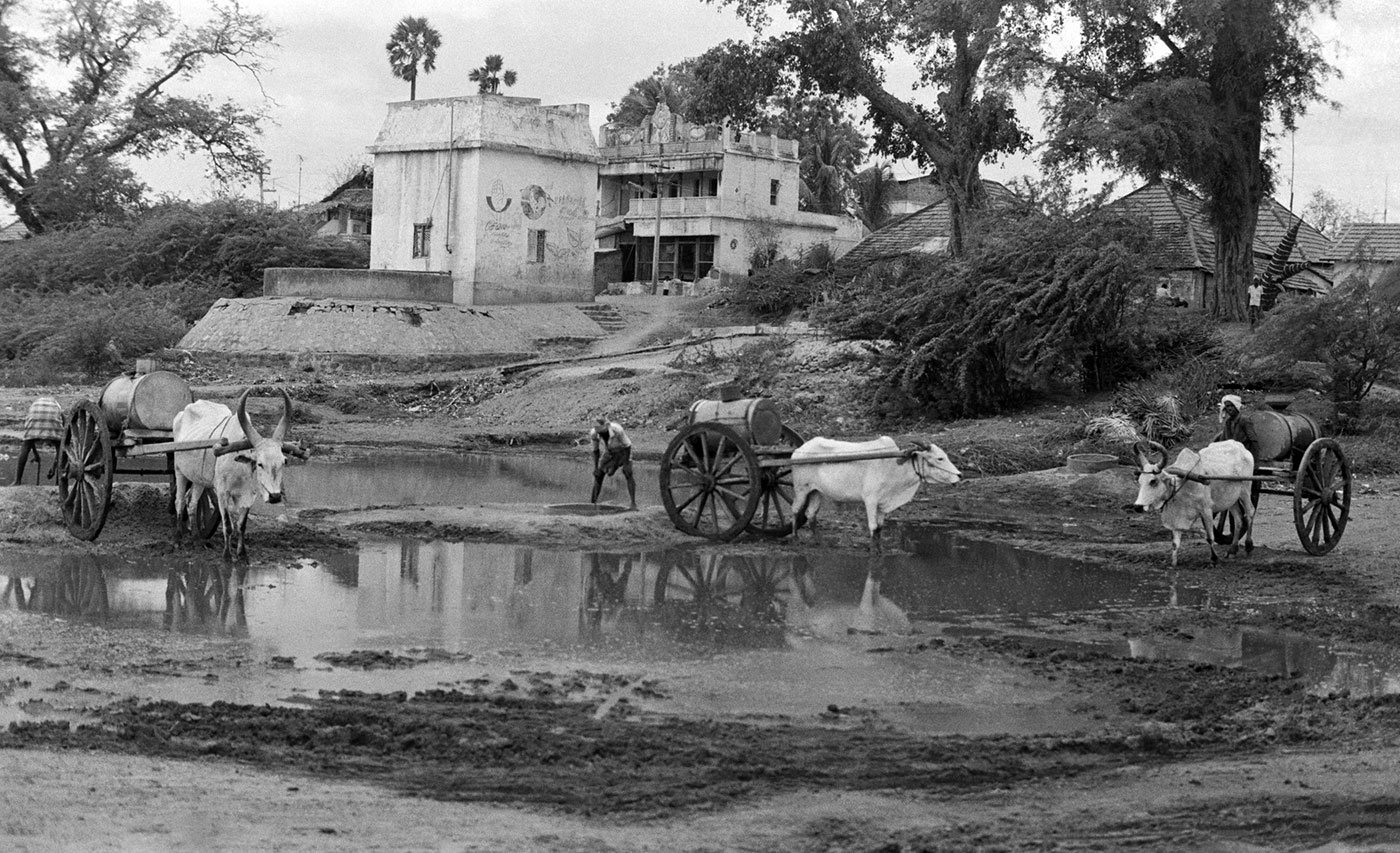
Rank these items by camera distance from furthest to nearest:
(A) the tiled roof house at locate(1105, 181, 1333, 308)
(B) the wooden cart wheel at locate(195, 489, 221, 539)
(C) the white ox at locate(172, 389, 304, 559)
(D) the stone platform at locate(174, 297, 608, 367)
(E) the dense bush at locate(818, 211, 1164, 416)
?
1. (A) the tiled roof house at locate(1105, 181, 1333, 308)
2. (D) the stone platform at locate(174, 297, 608, 367)
3. (E) the dense bush at locate(818, 211, 1164, 416)
4. (B) the wooden cart wheel at locate(195, 489, 221, 539)
5. (C) the white ox at locate(172, 389, 304, 559)

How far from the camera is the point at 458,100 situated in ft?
129

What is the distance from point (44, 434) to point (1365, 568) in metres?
11.5

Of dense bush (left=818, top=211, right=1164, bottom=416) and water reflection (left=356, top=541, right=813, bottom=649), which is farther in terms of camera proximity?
dense bush (left=818, top=211, right=1164, bottom=416)

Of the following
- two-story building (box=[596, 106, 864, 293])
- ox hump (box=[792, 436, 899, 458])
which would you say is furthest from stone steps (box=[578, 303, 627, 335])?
ox hump (box=[792, 436, 899, 458])

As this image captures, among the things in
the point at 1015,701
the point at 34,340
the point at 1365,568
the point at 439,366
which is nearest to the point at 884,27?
the point at 439,366

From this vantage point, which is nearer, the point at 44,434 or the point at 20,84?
the point at 44,434

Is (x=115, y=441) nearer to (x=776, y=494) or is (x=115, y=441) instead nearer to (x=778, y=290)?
(x=776, y=494)

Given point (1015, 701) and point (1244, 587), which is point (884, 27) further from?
point (1015, 701)

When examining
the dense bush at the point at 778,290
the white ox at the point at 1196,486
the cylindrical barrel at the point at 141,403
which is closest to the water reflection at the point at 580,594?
the cylindrical barrel at the point at 141,403

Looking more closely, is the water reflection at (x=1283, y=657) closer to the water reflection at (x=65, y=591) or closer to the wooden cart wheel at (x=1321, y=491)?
the wooden cart wheel at (x=1321, y=491)

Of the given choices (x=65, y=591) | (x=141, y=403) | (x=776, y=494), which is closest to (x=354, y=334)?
(x=776, y=494)

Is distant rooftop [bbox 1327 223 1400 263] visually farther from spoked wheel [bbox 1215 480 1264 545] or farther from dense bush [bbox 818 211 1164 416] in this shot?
spoked wheel [bbox 1215 480 1264 545]

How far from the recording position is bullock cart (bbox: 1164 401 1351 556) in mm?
13688

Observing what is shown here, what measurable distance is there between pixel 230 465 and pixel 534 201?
28.1 m
